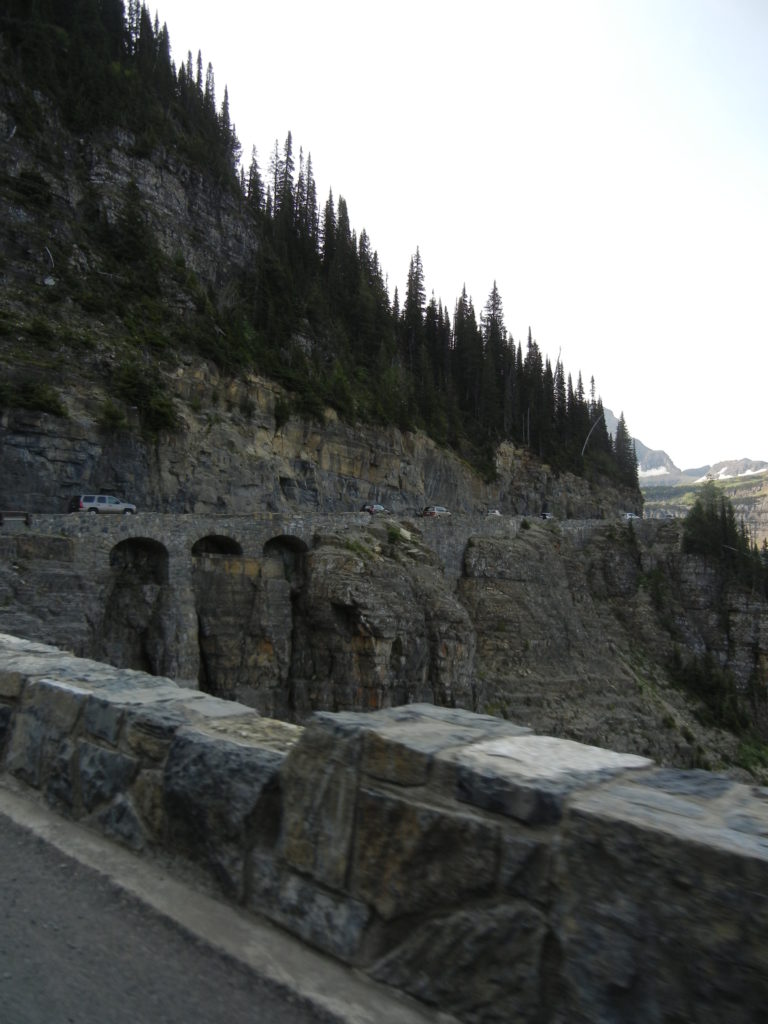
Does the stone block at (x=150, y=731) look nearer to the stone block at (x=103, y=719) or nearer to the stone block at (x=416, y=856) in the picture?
the stone block at (x=103, y=719)

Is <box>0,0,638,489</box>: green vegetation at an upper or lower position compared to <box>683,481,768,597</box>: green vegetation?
upper

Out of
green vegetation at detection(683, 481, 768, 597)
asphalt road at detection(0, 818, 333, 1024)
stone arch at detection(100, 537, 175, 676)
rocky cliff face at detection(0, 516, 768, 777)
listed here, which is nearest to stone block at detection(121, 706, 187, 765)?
asphalt road at detection(0, 818, 333, 1024)

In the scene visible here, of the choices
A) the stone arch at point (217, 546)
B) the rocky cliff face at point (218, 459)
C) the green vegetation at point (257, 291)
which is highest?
the green vegetation at point (257, 291)

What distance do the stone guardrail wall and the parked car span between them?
69.9ft

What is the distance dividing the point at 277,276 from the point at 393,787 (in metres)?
47.7

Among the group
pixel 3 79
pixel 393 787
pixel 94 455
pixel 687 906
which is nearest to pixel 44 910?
pixel 393 787

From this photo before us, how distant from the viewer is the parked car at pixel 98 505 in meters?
22.9

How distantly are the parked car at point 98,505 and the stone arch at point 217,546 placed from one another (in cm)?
262

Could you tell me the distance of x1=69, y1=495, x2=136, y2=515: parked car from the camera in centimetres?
2291

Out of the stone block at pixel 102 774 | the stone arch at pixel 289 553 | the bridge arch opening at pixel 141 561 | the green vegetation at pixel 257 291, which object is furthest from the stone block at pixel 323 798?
the green vegetation at pixel 257 291

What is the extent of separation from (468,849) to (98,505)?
23288 millimetres

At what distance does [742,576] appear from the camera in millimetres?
50844

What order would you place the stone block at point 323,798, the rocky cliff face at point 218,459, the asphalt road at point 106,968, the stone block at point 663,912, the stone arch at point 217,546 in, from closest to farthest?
the stone block at point 663,912 → the asphalt road at point 106,968 → the stone block at point 323,798 → the stone arch at point 217,546 → the rocky cliff face at point 218,459

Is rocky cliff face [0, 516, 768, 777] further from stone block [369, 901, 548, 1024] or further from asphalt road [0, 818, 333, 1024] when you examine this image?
stone block [369, 901, 548, 1024]
